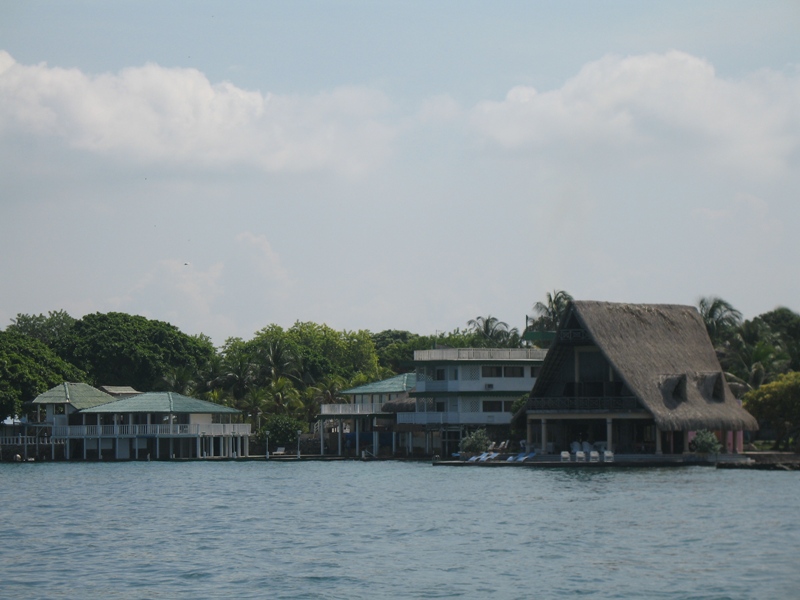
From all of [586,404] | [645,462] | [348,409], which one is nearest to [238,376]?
[348,409]

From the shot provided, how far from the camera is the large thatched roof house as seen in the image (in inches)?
2486

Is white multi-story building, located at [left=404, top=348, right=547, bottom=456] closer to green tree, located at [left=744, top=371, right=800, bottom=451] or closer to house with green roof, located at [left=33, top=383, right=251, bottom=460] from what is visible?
green tree, located at [left=744, top=371, right=800, bottom=451]

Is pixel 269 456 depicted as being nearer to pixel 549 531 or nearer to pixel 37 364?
pixel 37 364

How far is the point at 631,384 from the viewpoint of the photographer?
6278 cm

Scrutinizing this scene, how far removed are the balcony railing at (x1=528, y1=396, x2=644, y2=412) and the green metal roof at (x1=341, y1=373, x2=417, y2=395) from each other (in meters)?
17.1

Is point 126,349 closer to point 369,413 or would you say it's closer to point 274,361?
point 274,361

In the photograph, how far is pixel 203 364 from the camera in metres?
107

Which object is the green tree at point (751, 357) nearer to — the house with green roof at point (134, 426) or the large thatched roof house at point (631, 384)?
the large thatched roof house at point (631, 384)

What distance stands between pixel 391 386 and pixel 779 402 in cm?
2687

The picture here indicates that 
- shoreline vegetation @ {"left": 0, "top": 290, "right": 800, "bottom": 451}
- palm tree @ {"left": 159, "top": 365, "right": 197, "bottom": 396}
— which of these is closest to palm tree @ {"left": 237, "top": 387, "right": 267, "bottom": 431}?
shoreline vegetation @ {"left": 0, "top": 290, "right": 800, "bottom": 451}

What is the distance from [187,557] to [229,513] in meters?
10.9

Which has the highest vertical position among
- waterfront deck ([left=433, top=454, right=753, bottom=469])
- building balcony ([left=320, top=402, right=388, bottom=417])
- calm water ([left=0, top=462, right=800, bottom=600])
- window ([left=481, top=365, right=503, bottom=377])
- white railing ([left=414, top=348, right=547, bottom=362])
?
white railing ([left=414, top=348, right=547, bottom=362])

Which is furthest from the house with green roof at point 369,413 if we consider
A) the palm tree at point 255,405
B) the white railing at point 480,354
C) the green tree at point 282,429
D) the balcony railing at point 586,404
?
the balcony railing at point 586,404

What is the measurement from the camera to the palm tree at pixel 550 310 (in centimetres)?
9244
